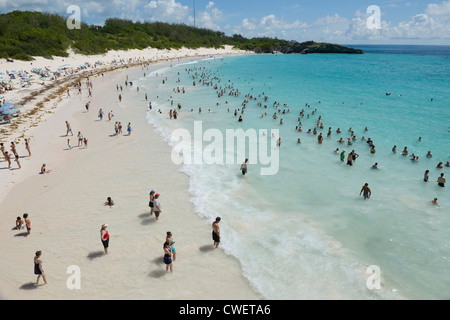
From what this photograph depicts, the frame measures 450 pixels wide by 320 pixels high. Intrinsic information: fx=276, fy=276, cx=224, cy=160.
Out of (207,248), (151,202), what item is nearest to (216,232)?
(207,248)

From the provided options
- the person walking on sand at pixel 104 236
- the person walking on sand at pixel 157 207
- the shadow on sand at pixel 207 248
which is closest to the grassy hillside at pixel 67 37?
the person walking on sand at pixel 157 207

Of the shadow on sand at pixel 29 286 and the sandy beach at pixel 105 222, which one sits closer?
the shadow on sand at pixel 29 286

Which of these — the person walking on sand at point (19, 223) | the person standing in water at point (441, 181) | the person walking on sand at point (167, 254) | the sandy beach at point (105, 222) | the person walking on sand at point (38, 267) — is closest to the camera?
the person walking on sand at point (38, 267)

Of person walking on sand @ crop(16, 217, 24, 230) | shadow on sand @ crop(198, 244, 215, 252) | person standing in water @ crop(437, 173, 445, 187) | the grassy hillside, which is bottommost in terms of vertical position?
shadow on sand @ crop(198, 244, 215, 252)

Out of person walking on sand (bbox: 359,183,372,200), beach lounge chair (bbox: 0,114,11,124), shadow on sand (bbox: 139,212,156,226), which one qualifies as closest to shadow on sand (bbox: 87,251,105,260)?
shadow on sand (bbox: 139,212,156,226)

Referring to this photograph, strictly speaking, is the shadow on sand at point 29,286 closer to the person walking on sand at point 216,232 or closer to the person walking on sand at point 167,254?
the person walking on sand at point 167,254

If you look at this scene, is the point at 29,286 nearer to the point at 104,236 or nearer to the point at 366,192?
the point at 104,236

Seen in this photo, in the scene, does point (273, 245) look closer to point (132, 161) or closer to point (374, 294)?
point (374, 294)

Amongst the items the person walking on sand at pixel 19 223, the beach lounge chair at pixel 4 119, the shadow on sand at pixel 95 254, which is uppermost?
the beach lounge chair at pixel 4 119

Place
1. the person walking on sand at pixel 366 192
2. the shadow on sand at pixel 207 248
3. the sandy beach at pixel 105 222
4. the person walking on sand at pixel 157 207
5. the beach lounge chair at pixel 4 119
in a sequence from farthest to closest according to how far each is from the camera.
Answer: the beach lounge chair at pixel 4 119
the person walking on sand at pixel 366 192
the person walking on sand at pixel 157 207
the shadow on sand at pixel 207 248
the sandy beach at pixel 105 222

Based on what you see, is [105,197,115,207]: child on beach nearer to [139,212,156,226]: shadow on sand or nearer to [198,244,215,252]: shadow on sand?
[139,212,156,226]: shadow on sand
